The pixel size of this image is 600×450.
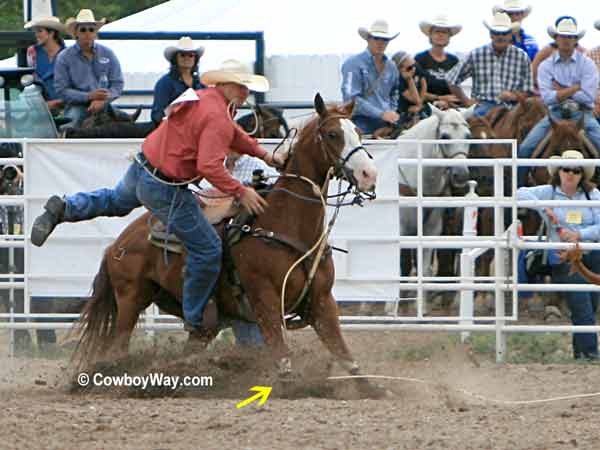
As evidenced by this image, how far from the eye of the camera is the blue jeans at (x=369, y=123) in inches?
449

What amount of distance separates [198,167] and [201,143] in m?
0.13

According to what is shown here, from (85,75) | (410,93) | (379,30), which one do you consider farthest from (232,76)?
(410,93)

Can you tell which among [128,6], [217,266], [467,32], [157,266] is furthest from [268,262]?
[128,6]

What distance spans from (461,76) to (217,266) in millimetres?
5057

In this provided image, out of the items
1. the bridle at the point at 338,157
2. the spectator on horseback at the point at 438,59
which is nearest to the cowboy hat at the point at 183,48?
the spectator on horseback at the point at 438,59

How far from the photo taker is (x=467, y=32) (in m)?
15.0

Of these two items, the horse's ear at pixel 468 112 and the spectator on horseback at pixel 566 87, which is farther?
the horse's ear at pixel 468 112

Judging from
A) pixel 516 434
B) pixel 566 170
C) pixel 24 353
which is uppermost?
pixel 566 170

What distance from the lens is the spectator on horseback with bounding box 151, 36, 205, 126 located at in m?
11.3

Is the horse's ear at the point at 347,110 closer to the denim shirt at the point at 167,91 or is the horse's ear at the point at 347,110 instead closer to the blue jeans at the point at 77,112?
the denim shirt at the point at 167,91

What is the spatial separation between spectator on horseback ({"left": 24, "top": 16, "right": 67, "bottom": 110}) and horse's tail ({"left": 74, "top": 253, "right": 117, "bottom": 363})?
3863 millimetres

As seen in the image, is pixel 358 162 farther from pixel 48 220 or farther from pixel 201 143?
pixel 48 220

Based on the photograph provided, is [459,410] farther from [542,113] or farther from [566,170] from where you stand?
[542,113]

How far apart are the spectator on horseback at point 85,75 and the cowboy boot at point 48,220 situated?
3.12 meters
